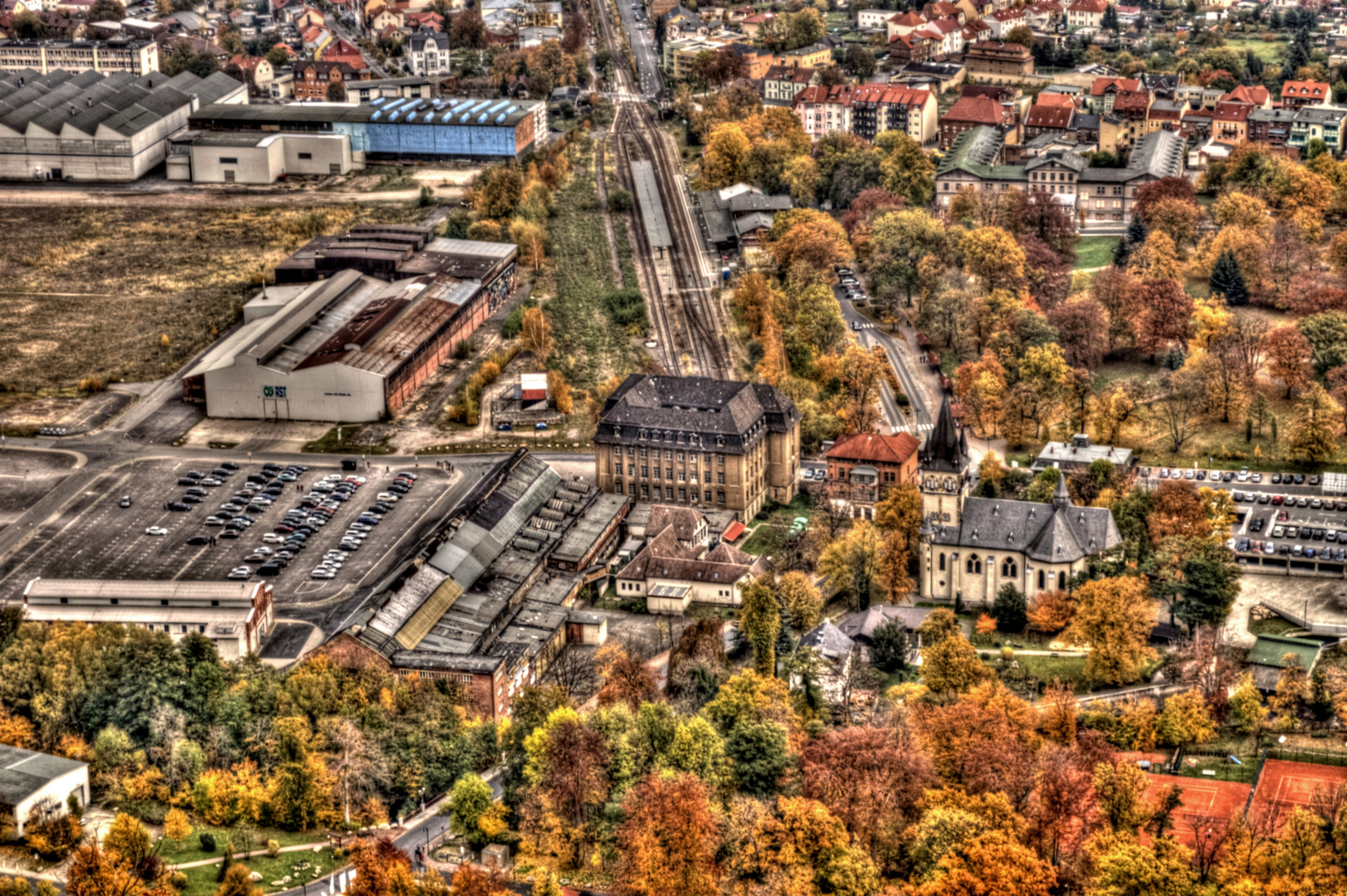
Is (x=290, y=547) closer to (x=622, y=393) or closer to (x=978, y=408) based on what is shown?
(x=622, y=393)

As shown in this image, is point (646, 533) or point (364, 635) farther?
point (646, 533)

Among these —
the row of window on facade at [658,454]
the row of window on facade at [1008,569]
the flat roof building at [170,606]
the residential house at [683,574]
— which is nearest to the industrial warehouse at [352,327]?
the row of window on facade at [658,454]

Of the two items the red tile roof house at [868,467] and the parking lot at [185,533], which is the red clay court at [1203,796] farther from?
the parking lot at [185,533]

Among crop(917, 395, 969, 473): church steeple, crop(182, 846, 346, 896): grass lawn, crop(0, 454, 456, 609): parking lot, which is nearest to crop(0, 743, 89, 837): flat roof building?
crop(182, 846, 346, 896): grass lawn

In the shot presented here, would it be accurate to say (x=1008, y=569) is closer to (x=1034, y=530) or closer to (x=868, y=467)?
(x=1034, y=530)

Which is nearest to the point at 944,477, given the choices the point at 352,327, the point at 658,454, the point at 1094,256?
the point at 658,454

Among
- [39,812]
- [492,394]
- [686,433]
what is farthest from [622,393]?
[39,812]
